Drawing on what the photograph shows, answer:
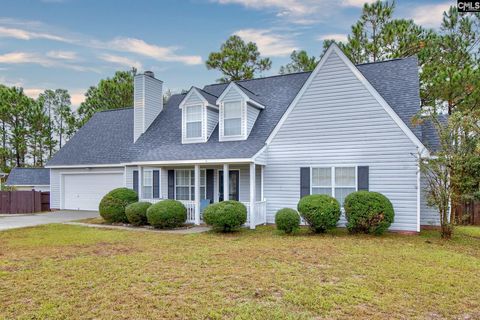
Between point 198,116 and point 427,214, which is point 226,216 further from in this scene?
point 427,214

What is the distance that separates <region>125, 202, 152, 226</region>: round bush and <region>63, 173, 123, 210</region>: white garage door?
5802 mm

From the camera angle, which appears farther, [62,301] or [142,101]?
[142,101]

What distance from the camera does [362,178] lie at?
1177cm

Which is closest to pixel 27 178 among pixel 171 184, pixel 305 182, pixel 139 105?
pixel 139 105

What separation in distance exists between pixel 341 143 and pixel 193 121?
704 centimetres

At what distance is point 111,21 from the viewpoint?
1569 centimetres

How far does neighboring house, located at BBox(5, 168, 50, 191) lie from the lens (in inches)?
1008

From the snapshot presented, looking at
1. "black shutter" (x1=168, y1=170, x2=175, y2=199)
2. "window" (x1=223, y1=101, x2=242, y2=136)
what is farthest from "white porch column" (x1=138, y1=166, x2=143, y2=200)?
"window" (x1=223, y1=101, x2=242, y2=136)

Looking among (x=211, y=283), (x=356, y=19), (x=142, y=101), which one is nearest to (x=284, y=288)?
(x=211, y=283)

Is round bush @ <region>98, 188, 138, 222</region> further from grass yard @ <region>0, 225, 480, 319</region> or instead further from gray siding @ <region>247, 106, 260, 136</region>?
gray siding @ <region>247, 106, 260, 136</region>

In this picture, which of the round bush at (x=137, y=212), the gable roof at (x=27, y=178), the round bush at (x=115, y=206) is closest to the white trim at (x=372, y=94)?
the round bush at (x=137, y=212)

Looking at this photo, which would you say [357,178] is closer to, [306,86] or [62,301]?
[306,86]

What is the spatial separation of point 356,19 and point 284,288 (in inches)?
806

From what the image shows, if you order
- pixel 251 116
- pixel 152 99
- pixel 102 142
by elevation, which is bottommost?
pixel 102 142
